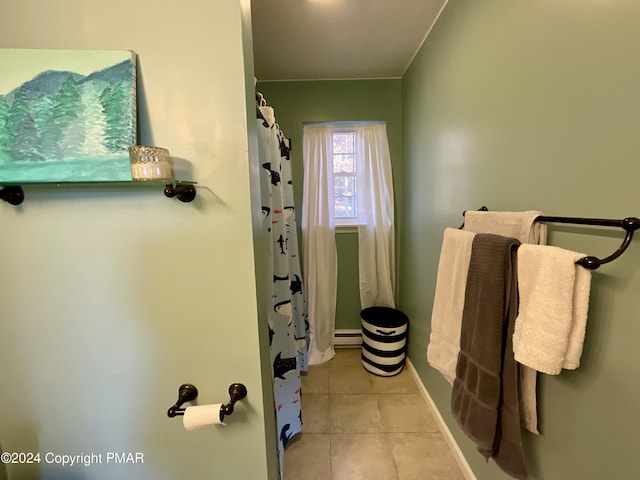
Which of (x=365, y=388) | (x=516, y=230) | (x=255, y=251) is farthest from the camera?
(x=365, y=388)

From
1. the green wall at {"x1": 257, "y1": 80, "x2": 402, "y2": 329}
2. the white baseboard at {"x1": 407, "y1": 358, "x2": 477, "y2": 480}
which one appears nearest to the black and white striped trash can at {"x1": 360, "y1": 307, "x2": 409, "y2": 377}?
the white baseboard at {"x1": 407, "y1": 358, "x2": 477, "y2": 480}

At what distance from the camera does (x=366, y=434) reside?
1778 mm

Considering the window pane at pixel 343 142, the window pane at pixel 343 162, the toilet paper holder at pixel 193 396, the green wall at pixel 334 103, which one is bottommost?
the toilet paper holder at pixel 193 396

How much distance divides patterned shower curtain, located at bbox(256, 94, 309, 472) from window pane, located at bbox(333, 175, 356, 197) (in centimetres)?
93

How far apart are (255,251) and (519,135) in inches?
40.7

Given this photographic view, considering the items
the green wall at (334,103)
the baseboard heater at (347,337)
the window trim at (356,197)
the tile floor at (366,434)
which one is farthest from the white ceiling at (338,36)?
the tile floor at (366,434)

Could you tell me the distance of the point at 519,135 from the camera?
3.40ft

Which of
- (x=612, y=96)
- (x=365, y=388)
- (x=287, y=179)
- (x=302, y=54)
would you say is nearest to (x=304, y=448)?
(x=365, y=388)

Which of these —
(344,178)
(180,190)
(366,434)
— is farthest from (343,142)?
(366,434)

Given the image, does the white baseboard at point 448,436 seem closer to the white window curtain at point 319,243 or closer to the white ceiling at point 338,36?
the white window curtain at point 319,243

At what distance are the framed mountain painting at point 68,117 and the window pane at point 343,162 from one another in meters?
2.15

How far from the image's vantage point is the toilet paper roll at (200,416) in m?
0.73

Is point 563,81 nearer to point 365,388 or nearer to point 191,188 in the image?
point 191,188

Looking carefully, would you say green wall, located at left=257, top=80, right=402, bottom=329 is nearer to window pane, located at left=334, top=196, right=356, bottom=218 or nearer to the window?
the window
